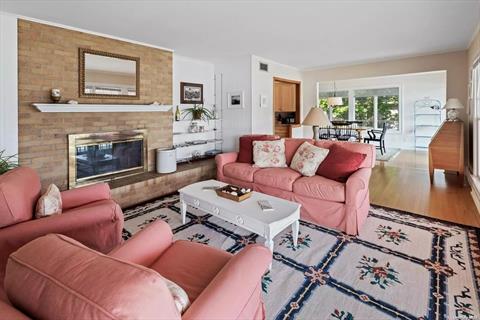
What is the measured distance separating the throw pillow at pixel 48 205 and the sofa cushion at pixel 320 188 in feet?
7.63

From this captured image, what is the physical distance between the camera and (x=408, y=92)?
365 inches

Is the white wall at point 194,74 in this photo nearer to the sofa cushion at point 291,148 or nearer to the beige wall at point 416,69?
the sofa cushion at point 291,148

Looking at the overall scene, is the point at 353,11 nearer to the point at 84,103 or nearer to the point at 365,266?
the point at 365,266

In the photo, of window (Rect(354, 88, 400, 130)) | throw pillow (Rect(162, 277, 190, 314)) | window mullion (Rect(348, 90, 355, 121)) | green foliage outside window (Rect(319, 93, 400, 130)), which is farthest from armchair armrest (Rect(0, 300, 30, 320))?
window mullion (Rect(348, 90, 355, 121))

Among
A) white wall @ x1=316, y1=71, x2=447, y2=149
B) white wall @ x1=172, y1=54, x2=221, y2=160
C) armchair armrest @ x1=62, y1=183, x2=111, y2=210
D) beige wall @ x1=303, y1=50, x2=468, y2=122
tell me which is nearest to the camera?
armchair armrest @ x1=62, y1=183, x2=111, y2=210

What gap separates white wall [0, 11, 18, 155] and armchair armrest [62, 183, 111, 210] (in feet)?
4.54

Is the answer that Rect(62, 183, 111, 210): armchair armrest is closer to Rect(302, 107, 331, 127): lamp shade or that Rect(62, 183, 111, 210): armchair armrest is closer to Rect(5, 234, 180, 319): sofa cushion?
Rect(5, 234, 180, 319): sofa cushion

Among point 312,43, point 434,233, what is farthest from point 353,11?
point 434,233

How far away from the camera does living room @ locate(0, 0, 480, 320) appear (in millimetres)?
1203

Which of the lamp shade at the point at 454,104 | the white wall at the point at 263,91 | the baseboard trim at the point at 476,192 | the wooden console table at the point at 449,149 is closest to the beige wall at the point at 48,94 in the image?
the white wall at the point at 263,91

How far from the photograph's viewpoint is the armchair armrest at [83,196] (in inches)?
91.8

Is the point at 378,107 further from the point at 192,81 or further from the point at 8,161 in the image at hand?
the point at 8,161

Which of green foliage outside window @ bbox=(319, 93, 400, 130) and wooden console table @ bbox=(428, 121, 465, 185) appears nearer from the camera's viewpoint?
wooden console table @ bbox=(428, 121, 465, 185)

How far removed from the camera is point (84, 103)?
371 cm
